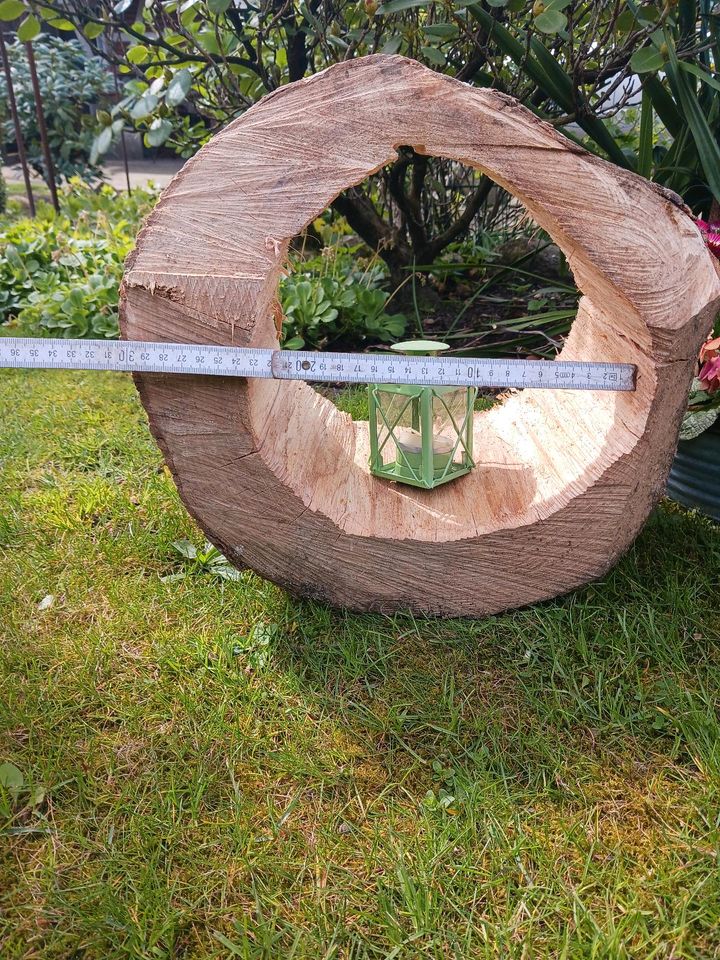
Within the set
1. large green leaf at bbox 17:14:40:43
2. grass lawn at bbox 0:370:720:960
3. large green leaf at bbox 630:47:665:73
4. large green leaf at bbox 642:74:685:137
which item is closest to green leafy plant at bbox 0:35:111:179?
large green leaf at bbox 17:14:40:43

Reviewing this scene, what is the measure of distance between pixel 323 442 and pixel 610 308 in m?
0.74

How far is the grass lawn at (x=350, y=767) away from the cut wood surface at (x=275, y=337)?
0.54 feet

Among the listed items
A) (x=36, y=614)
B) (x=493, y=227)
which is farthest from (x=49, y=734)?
(x=493, y=227)

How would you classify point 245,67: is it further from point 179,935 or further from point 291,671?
point 179,935

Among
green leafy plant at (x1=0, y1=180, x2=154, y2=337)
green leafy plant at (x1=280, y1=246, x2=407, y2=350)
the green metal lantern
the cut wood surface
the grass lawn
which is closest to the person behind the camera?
the grass lawn

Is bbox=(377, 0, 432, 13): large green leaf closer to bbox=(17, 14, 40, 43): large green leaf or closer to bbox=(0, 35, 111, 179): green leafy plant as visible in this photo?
bbox=(17, 14, 40, 43): large green leaf

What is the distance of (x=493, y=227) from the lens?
4004mm

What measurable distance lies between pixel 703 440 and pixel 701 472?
83 mm

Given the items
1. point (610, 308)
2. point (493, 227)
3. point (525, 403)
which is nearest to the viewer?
point (610, 308)

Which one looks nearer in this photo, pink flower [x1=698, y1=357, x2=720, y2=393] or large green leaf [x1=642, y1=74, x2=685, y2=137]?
pink flower [x1=698, y1=357, x2=720, y2=393]

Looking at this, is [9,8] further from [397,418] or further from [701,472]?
[701,472]

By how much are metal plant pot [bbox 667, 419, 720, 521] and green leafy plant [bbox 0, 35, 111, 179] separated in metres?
6.77

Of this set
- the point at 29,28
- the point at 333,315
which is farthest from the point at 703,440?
the point at 29,28

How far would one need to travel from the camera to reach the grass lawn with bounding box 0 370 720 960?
1.15m
